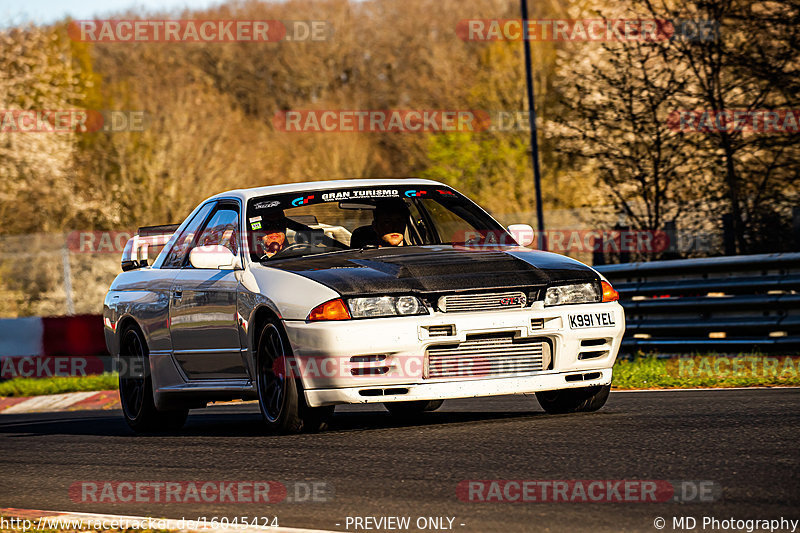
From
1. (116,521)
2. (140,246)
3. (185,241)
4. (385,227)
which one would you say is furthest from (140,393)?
(116,521)

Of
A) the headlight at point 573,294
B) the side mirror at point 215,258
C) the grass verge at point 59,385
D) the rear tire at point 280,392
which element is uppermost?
the side mirror at point 215,258

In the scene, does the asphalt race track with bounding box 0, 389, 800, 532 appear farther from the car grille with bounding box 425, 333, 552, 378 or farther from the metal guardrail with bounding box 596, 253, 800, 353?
the metal guardrail with bounding box 596, 253, 800, 353

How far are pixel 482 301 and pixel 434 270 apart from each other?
0.38 metres

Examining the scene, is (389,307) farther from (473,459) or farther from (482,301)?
(473,459)

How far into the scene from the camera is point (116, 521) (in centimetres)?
579

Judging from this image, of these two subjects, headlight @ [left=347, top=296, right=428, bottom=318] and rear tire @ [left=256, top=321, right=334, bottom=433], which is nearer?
headlight @ [left=347, top=296, right=428, bottom=318]

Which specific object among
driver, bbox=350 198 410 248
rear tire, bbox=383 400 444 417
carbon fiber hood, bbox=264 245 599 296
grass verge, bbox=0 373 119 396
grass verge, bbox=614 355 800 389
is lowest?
grass verge, bbox=0 373 119 396

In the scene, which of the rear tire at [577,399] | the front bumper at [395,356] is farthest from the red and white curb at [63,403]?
the front bumper at [395,356]

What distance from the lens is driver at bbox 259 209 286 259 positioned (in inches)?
348

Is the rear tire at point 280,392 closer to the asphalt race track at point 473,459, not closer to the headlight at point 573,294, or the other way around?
the asphalt race track at point 473,459

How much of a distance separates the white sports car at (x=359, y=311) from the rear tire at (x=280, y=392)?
1cm

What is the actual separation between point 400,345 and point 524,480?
175 centimetres

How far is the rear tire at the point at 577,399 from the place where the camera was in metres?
8.41

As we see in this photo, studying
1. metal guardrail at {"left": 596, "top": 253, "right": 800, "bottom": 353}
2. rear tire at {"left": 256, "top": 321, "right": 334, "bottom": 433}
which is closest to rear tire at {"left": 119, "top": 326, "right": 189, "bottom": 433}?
rear tire at {"left": 256, "top": 321, "right": 334, "bottom": 433}
